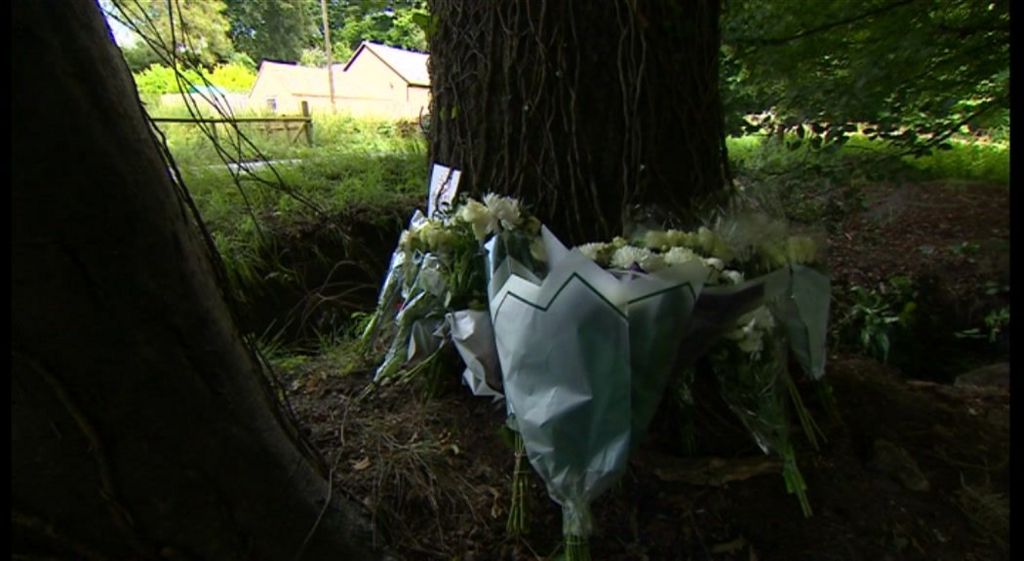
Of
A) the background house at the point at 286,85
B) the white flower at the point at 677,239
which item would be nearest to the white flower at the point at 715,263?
the white flower at the point at 677,239

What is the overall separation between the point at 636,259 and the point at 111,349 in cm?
85

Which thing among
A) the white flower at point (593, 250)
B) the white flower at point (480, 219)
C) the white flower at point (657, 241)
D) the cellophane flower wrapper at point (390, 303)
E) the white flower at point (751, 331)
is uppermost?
the white flower at point (480, 219)

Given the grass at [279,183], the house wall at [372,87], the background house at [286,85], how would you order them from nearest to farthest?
the grass at [279,183] < the background house at [286,85] < the house wall at [372,87]

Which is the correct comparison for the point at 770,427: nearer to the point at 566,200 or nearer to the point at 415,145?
the point at 566,200

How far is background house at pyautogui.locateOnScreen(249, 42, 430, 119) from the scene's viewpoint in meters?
7.96

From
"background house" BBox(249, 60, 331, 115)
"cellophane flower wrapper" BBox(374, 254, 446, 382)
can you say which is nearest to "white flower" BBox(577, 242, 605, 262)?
"cellophane flower wrapper" BBox(374, 254, 446, 382)

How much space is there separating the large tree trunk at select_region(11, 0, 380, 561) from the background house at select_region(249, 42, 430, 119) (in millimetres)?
7008

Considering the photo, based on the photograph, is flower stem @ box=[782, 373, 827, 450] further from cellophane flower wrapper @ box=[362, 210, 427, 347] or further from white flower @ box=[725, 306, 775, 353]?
cellophane flower wrapper @ box=[362, 210, 427, 347]

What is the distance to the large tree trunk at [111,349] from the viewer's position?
0.60m

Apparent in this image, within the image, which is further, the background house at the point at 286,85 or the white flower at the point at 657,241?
the background house at the point at 286,85

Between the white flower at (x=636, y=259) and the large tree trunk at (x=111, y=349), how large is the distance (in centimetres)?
69

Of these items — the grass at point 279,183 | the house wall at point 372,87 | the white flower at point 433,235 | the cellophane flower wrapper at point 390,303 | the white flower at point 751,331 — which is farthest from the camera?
the house wall at point 372,87

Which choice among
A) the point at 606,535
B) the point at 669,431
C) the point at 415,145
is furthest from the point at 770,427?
the point at 415,145

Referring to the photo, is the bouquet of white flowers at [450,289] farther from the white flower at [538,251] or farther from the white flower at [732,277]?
the white flower at [732,277]
